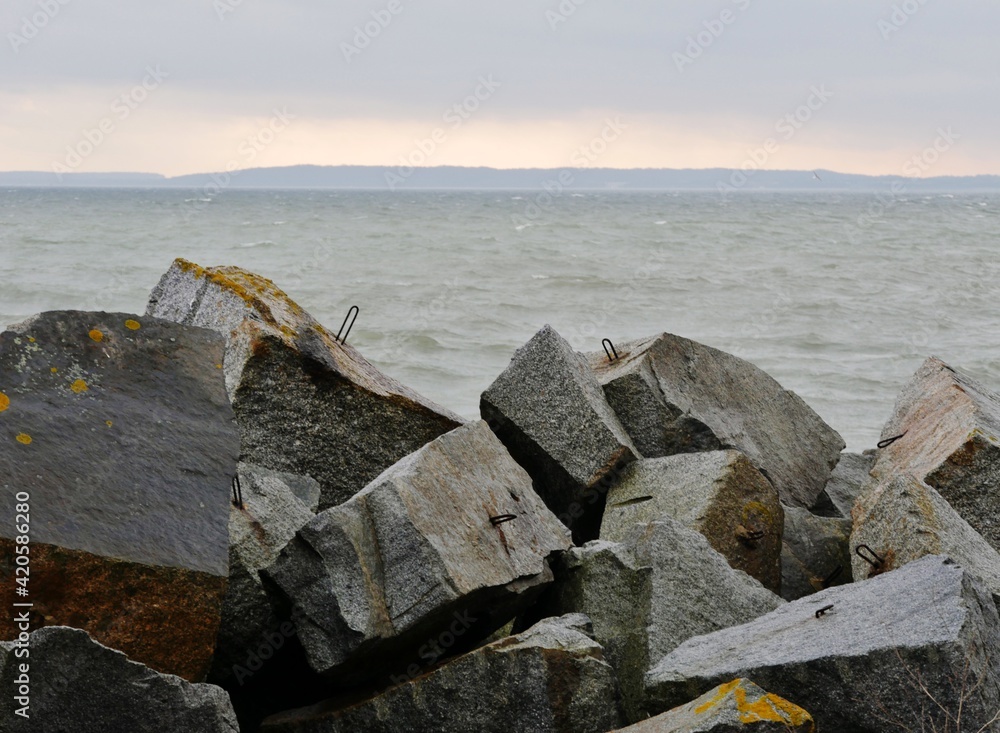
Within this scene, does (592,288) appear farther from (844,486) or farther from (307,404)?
(307,404)

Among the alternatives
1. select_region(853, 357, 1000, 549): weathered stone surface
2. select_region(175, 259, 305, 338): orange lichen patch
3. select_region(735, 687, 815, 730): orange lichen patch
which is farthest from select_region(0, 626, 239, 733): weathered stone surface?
select_region(853, 357, 1000, 549): weathered stone surface

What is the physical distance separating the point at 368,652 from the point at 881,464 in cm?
A: 297

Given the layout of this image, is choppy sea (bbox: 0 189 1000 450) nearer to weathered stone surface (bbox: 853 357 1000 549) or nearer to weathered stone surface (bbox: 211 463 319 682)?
weathered stone surface (bbox: 853 357 1000 549)

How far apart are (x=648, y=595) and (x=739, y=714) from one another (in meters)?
1.03

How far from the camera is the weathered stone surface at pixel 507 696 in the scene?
2980mm

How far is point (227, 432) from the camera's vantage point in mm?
3389

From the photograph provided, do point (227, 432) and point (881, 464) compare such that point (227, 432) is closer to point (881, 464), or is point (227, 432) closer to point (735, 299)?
point (881, 464)

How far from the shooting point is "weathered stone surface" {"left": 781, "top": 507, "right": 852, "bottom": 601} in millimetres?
4555

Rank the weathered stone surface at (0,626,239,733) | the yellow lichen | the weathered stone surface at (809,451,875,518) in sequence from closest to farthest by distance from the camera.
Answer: the weathered stone surface at (0,626,239,733), the yellow lichen, the weathered stone surface at (809,451,875,518)

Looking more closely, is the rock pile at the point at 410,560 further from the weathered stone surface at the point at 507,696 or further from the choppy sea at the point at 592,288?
the choppy sea at the point at 592,288

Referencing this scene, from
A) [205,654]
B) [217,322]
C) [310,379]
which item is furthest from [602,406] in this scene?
[205,654]

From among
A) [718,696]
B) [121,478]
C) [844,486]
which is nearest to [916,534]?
[718,696]

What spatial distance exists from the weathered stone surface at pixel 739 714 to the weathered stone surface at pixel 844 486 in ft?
9.11

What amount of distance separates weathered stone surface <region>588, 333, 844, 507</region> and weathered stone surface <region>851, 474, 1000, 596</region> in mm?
1134
